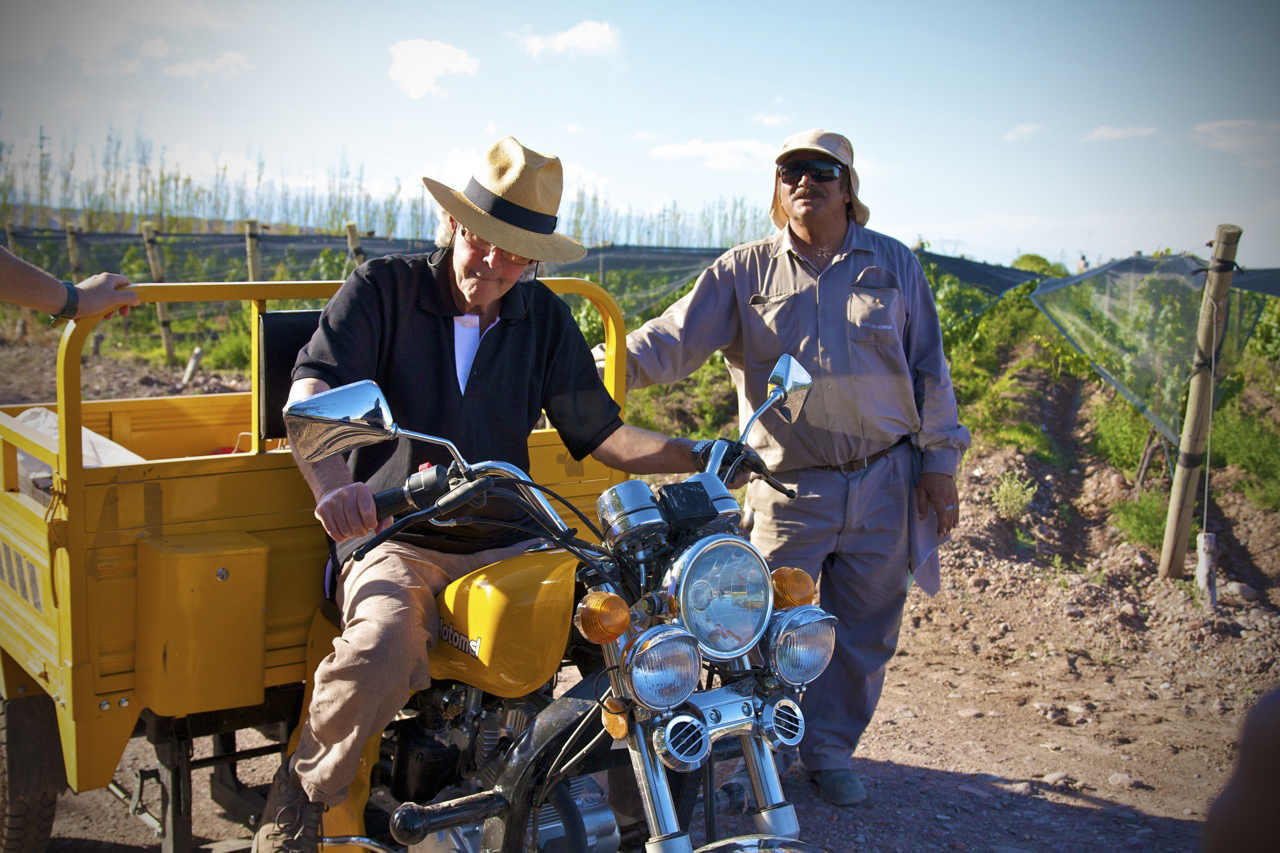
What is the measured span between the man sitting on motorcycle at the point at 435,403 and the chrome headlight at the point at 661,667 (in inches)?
27.8

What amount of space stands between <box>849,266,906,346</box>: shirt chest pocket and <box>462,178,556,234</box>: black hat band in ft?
4.48

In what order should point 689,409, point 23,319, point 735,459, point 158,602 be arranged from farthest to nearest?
point 23,319, point 689,409, point 158,602, point 735,459

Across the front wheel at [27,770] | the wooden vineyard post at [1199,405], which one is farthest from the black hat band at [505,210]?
the wooden vineyard post at [1199,405]

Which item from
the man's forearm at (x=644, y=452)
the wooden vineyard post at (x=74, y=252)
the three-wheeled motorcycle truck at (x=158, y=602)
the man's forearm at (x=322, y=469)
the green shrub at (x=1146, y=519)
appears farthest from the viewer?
the wooden vineyard post at (x=74, y=252)

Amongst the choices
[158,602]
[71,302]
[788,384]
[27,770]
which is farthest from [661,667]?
[27,770]

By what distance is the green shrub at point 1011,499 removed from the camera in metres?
6.88

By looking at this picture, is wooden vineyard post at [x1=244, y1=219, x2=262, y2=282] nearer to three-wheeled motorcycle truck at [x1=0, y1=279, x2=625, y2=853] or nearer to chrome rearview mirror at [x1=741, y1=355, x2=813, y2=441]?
three-wheeled motorcycle truck at [x1=0, y1=279, x2=625, y2=853]

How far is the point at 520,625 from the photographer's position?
244 cm

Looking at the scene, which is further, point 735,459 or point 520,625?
point 735,459

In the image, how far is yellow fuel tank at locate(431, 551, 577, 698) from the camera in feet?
7.99

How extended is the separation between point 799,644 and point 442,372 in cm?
134

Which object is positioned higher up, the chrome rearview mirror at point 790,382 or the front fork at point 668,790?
the chrome rearview mirror at point 790,382

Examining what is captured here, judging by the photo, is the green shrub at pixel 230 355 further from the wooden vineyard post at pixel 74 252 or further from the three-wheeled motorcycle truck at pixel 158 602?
the three-wheeled motorcycle truck at pixel 158 602

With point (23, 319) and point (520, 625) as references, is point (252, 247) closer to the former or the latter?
point (23, 319)
